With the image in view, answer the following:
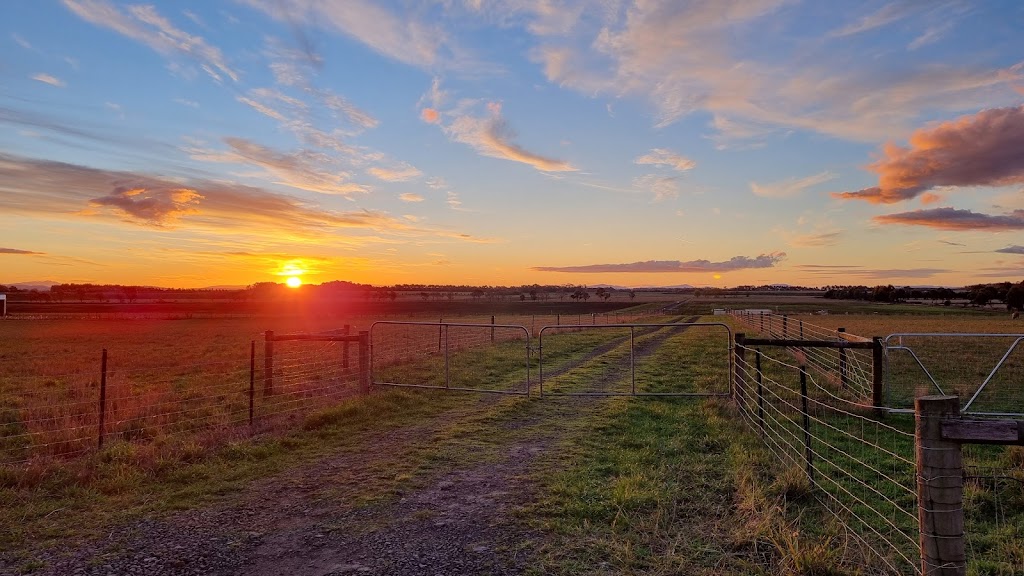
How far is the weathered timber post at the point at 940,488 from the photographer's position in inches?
137

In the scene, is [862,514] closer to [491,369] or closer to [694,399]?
[694,399]

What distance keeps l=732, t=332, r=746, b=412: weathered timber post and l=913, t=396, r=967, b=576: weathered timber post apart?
302 inches

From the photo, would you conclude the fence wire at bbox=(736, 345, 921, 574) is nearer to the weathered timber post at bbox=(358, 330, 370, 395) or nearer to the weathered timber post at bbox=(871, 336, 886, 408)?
the weathered timber post at bbox=(871, 336, 886, 408)

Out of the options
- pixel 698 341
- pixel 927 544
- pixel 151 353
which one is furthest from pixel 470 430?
pixel 151 353

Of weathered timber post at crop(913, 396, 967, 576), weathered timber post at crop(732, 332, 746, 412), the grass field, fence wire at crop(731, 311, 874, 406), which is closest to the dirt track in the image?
the grass field

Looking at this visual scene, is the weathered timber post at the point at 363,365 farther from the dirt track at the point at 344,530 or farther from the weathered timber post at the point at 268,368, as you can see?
the dirt track at the point at 344,530

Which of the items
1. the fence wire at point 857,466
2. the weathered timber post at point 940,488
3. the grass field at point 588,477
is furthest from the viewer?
the fence wire at point 857,466

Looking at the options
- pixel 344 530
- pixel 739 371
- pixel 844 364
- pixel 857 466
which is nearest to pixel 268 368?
pixel 344 530

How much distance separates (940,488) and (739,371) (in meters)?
8.67

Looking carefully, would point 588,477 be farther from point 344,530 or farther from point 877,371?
point 877,371

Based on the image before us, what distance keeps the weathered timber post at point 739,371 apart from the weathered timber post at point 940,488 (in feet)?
25.2

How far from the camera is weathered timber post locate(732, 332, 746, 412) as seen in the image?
11289 mm

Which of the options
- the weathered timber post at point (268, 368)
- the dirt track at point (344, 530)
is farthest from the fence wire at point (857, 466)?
the weathered timber post at point (268, 368)

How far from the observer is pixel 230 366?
2011 centimetres
